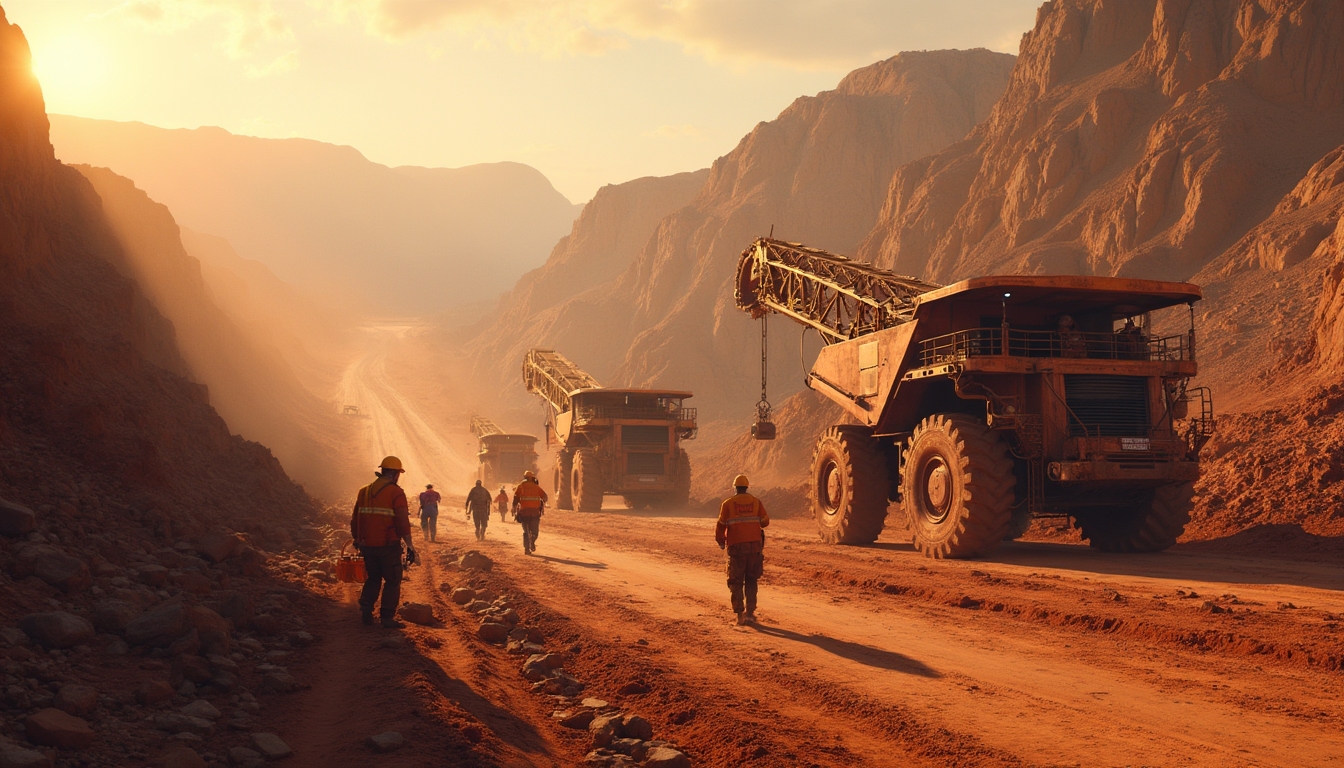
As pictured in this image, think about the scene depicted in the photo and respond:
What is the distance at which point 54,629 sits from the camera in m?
7.23

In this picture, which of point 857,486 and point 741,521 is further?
point 857,486

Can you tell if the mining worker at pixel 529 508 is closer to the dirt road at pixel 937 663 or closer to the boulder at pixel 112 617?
the dirt road at pixel 937 663

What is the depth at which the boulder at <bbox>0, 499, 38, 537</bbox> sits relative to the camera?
9047 millimetres

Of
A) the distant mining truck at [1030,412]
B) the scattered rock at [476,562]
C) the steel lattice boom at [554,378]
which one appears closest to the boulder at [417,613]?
the scattered rock at [476,562]

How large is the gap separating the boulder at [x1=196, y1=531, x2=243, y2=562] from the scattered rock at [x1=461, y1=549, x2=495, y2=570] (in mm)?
4220

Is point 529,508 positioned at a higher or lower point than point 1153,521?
lower

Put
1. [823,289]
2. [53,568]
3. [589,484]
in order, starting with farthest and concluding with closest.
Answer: [589,484]
[823,289]
[53,568]

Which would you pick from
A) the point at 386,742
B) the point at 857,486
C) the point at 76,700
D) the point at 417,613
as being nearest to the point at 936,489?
the point at 857,486

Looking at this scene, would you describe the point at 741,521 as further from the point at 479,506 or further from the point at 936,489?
the point at 479,506

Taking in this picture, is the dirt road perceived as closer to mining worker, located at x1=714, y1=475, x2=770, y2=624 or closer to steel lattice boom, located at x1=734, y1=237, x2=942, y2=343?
mining worker, located at x1=714, y1=475, x2=770, y2=624

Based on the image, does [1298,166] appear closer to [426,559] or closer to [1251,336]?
[1251,336]

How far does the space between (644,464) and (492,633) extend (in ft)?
76.2

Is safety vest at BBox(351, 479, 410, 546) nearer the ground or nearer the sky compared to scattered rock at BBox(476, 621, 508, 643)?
nearer the sky

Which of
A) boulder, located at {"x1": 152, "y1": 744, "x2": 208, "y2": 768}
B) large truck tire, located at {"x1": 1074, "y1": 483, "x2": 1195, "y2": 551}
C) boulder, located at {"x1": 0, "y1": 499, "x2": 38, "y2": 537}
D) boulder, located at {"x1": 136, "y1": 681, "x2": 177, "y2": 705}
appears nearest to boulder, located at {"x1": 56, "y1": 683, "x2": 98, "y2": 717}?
boulder, located at {"x1": 136, "y1": 681, "x2": 177, "y2": 705}
